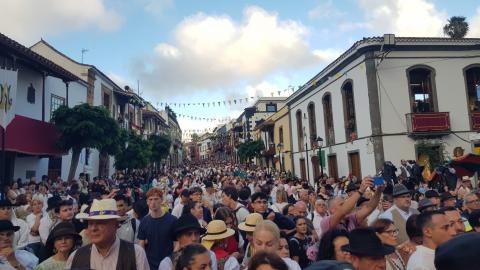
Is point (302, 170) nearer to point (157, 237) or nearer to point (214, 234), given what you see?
point (157, 237)

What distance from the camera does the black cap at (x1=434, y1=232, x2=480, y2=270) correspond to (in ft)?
5.31

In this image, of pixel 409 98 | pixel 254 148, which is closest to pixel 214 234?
pixel 409 98

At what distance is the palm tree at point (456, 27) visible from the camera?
2619 cm

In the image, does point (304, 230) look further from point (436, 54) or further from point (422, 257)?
point (436, 54)

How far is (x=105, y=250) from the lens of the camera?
10.2 ft

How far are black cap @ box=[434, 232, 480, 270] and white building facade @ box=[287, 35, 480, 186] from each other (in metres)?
17.3

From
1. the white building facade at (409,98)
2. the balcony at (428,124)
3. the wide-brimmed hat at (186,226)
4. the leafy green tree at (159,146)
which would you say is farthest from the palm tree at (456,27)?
the wide-brimmed hat at (186,226)

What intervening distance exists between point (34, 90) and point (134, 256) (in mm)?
15878

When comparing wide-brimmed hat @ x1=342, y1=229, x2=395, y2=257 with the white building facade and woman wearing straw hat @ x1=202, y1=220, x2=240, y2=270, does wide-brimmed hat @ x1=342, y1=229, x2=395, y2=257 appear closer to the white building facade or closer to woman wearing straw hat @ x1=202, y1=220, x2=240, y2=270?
woman wearing straw hat @ x1=202, y1=220, x2=240, y2=270

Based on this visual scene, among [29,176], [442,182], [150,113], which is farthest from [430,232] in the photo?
[150,113]

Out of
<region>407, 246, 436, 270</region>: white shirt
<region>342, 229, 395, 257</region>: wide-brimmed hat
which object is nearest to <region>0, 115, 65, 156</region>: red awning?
<region>342, 229, 395, 257</region>: wide-brimmed hat

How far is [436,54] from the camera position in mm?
19156

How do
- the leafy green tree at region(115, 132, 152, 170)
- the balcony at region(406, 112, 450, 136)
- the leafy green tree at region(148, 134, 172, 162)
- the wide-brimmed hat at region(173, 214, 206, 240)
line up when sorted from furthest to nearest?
the leafy green tree at region(148, 134, 172, 162) → the leafy green tree at region(115, 132, 152, 170) → the balcony at region(406, 112, 450, 136) → the wide-brimmed hat at region(173, 214, 206, 240)

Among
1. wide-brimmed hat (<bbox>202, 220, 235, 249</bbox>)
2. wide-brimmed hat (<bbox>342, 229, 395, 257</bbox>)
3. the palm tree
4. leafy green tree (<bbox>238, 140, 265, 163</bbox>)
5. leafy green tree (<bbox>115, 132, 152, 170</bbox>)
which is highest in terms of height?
the palm tree
